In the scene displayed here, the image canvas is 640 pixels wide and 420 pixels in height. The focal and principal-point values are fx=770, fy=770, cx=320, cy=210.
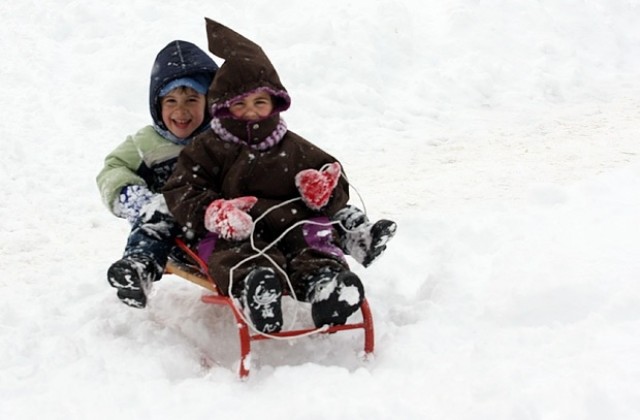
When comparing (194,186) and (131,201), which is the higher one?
(194,186)

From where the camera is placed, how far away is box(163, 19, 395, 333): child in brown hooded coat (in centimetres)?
290

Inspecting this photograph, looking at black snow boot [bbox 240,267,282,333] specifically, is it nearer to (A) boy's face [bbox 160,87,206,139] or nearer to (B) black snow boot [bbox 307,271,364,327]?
(B) black snow boot [bbox 307,271,364,327]

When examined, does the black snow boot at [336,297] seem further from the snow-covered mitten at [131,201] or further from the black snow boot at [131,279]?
the snow-covered mitten at [131,201]

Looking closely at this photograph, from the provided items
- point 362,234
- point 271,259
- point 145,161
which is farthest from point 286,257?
point 145,161

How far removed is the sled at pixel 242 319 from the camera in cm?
277

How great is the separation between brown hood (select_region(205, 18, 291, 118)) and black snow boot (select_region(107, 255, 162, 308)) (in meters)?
0.70

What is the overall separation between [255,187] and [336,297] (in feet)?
2.34

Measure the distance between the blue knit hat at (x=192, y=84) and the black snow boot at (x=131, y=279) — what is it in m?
0.90

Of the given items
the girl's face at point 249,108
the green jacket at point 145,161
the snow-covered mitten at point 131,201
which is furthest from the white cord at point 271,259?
the green jacket at point 145,161

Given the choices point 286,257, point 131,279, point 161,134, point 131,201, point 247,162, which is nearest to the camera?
point 131,279

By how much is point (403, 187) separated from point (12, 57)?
406 centimetres

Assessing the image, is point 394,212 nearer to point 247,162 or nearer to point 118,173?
point 247,162

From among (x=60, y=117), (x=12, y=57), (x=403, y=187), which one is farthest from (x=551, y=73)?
(x=12, y=57)

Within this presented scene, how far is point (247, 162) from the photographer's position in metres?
3.19
